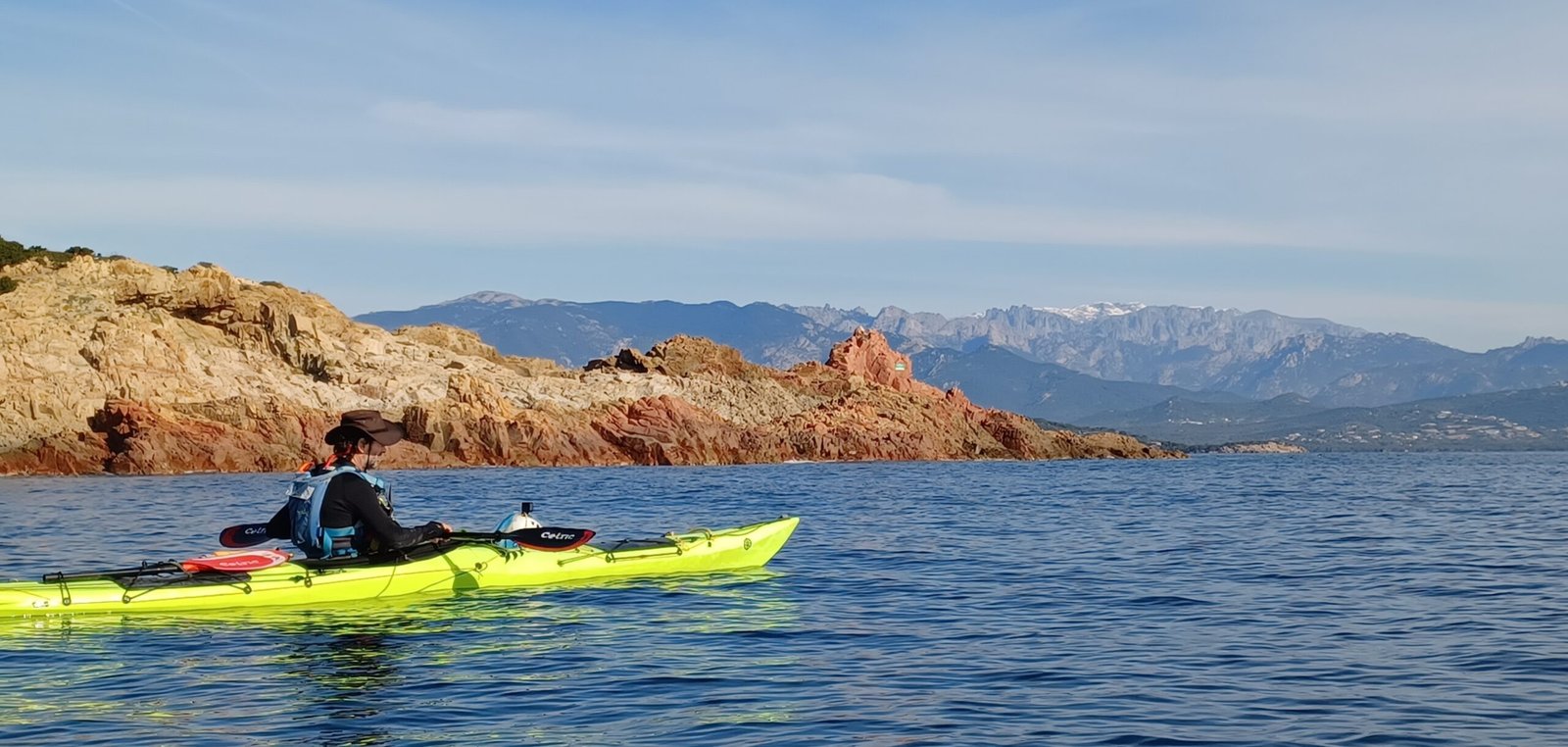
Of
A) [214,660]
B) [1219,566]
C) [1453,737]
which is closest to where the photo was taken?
[1453,737]

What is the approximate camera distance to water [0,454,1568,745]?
9.97 metres

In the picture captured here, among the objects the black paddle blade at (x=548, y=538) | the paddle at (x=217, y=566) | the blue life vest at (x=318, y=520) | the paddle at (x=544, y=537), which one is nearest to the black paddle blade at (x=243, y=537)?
the blue life vest at (x=318, y=520)

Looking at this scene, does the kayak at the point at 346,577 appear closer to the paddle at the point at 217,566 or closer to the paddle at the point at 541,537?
the paddle at the point at 217,566

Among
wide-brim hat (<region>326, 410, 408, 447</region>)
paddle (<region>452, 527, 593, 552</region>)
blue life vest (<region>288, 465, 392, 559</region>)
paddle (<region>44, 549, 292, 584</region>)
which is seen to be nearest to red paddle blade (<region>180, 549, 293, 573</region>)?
paddle (<region>44, 549, 292, 584</region>)

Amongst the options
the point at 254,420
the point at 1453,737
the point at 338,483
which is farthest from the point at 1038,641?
the point at 254,420

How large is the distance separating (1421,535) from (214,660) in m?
20.7

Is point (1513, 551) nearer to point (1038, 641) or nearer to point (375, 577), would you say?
point (1038, 641)

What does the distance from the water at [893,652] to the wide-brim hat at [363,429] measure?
1.94 meters

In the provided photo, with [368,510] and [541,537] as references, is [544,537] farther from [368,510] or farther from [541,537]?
[368,510]

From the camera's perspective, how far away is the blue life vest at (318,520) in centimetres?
1509

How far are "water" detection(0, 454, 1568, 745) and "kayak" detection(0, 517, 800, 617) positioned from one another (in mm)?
247

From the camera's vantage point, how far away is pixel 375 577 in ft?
51.8

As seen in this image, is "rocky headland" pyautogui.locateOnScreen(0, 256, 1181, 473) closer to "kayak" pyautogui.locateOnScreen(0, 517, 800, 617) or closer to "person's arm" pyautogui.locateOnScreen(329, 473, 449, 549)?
"kayak" pyautogui.locateOnScreen(0, 517, 800, 617)

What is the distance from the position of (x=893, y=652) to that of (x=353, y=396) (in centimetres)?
5307
